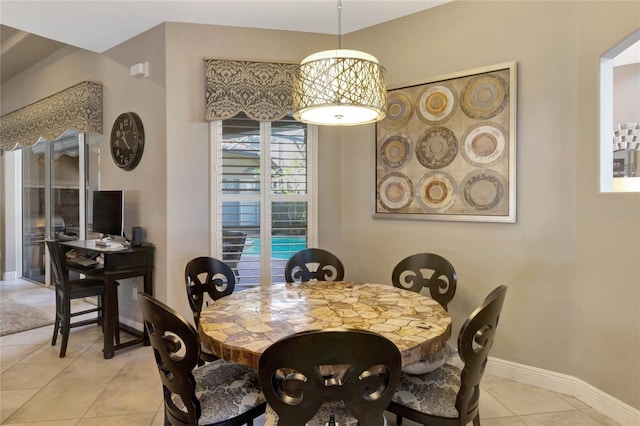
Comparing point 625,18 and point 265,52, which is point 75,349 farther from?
point 625,18

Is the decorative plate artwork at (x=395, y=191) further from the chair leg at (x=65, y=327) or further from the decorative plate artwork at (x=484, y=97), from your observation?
the chair leg at (x=65, y=327)

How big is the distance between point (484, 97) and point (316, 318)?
207 cm

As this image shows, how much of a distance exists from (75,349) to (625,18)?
4.66 meters

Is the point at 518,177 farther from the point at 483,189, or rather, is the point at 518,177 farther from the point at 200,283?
the point at 200,283

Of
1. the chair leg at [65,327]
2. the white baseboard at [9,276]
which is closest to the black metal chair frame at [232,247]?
the chair leg at [65,327]

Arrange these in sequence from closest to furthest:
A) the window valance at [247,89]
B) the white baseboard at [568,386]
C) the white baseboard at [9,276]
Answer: the white baseboard at [568,386] → the window valance at [247,89] → the white baseboard at [9,276]

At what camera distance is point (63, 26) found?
328 centimetres

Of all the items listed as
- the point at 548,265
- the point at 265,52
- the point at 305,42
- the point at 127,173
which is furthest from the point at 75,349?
the point at 548,265

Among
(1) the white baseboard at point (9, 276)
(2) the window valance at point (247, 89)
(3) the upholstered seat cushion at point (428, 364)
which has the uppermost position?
(2) the window valance at point (247, 89)

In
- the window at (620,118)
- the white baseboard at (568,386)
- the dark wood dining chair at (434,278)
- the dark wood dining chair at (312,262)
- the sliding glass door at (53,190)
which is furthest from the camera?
the sliding glass door at (53,190)

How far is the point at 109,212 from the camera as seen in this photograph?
3.44m

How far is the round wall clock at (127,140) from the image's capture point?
138 inches

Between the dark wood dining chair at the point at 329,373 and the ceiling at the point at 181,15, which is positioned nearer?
the dark wood dining chair at the point at 329,373

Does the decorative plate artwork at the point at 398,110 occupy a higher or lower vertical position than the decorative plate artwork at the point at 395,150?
higher
